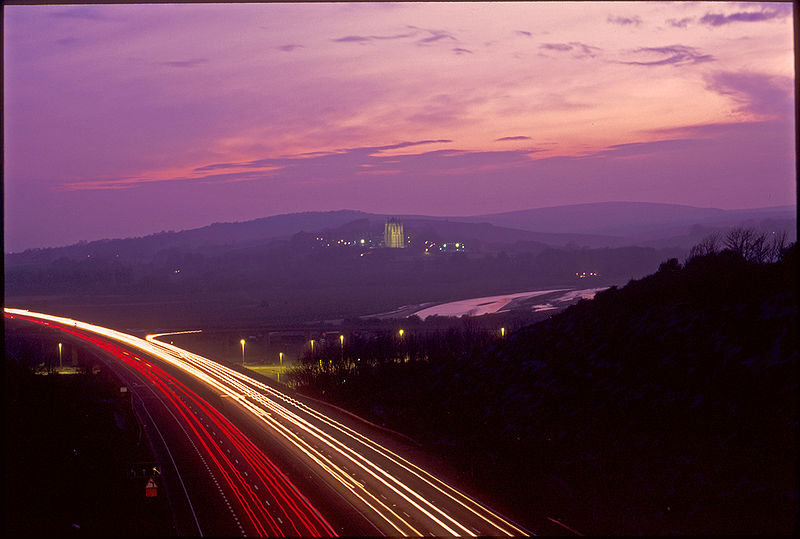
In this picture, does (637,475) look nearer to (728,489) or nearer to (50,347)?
(728,489)

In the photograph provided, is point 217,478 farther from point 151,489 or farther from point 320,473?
point 320,473

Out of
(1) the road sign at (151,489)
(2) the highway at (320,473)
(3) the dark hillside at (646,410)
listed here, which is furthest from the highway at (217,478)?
(3) the dark hillside at (646,410)

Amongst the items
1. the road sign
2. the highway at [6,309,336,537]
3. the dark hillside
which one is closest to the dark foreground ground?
the road sign

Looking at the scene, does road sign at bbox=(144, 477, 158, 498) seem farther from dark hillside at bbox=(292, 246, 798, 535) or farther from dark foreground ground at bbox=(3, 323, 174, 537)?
dark hillside at bbox=(292, 246, 798, 535)

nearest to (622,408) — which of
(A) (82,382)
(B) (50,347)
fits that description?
(A) (82,382)

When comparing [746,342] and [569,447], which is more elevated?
[746,342]

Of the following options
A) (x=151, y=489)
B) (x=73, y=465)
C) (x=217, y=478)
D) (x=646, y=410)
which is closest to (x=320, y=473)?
(x=217, y=478)
